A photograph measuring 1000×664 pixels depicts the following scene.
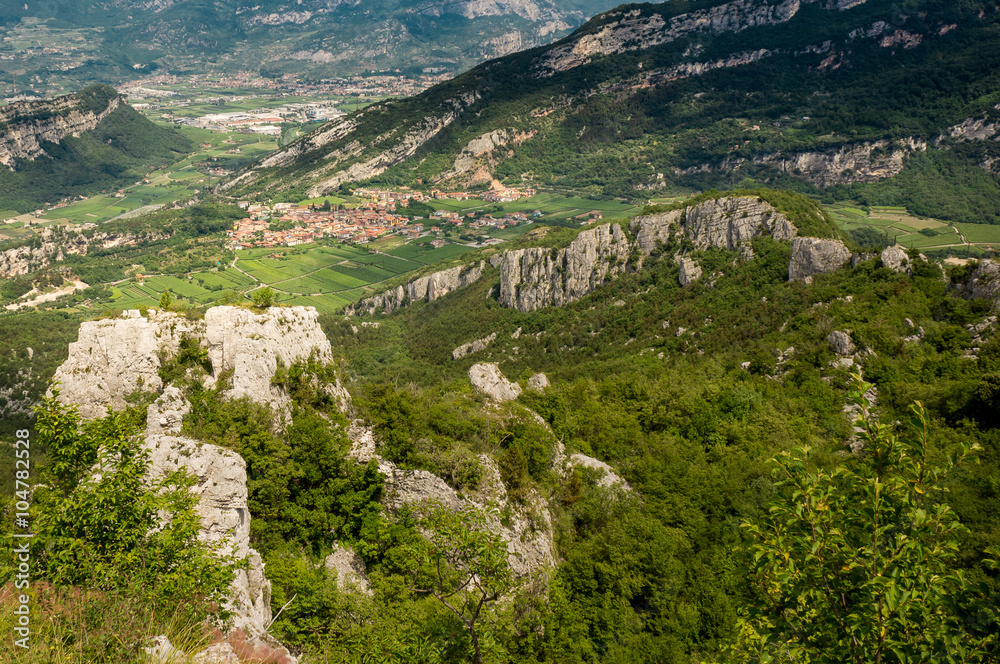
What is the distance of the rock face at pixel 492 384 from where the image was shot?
1331 inches

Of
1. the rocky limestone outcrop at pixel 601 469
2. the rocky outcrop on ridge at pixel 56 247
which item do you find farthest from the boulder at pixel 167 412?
the rocky outcrop on ridge at pixel 56 247

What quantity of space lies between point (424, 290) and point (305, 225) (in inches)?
3131

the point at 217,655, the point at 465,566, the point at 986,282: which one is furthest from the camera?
the point at 986,282

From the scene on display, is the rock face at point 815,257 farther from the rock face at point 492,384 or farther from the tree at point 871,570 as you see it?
the tree at point 871,570

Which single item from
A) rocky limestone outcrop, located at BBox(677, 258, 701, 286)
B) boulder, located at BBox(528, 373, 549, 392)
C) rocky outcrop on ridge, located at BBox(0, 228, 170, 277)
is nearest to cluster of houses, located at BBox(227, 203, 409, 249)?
rocky outcrop on ridge, located at BBox(0, 228, 170, 277)

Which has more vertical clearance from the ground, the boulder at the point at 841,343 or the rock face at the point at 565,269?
the boulder at the point at 841,343

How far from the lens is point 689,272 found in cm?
6347

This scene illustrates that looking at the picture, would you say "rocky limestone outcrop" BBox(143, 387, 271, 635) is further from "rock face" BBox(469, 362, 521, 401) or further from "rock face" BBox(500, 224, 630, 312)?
"rock face" BBox(500, 224, 630, 312)

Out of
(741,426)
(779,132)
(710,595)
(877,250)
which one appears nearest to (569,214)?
(779,132)

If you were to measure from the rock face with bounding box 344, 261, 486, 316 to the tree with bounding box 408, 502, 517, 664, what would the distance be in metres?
81.1

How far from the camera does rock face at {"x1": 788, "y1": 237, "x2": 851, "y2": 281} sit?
49062 millimetres

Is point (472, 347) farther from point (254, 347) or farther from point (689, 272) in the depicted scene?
point (254, 347)

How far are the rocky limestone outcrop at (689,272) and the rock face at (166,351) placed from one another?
157 ft

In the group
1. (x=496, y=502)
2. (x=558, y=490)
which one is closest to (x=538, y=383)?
(x=558, y=490)
